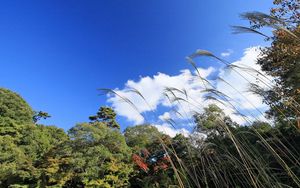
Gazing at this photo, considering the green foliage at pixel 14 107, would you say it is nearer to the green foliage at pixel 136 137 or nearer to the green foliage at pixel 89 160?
the green foliage at pixel 136 137

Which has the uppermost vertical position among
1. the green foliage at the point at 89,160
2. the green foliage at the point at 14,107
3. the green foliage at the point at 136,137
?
the green foliage at the point at 14,107

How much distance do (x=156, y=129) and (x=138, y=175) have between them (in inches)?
410

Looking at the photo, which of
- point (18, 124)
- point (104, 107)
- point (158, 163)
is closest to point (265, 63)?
point (158, 163)

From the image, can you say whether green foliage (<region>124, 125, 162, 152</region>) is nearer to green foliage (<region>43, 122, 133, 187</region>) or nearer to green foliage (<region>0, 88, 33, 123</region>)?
green foliage (<region>43, 122, 133, 187</region>)

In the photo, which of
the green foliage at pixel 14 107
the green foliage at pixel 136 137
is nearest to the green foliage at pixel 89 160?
the green foliage at pixel 136 137

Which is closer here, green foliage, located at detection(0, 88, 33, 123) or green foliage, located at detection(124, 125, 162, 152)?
green foliage, located at detection(124, 125, 162, 152)

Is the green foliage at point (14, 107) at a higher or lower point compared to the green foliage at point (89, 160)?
higher

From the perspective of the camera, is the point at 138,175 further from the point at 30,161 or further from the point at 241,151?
the point at 241,151

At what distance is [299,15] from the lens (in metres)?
6.63

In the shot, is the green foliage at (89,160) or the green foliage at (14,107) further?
the green foliage at (14,107)

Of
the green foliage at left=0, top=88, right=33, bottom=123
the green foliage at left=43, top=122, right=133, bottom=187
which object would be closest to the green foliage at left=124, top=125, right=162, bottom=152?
the green foliage at left=43, top=122, right=133, bottom=187

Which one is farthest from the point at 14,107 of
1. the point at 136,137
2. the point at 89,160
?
the point at 89,160

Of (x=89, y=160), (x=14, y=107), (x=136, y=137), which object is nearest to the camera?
(x=89, y=160)

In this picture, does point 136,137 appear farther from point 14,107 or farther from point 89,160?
point 14,107
